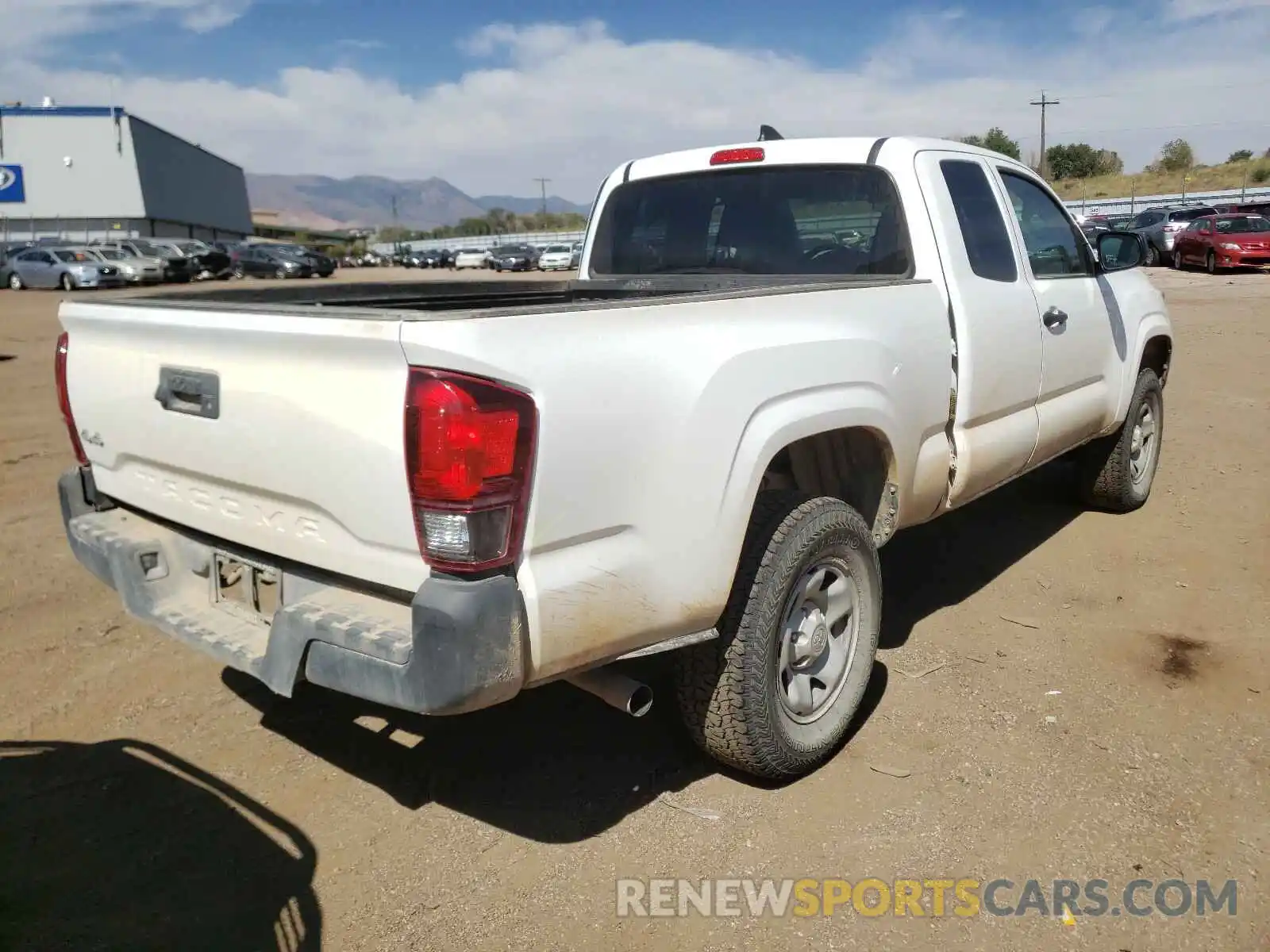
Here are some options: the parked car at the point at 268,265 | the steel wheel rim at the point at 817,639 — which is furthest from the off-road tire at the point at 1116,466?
the parked car at the point at 268,265

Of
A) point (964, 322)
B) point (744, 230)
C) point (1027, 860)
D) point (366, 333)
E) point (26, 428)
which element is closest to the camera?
point (366, 333)

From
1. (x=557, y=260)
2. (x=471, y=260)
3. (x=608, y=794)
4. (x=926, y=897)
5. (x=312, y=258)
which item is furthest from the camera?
(x=471, y=260)

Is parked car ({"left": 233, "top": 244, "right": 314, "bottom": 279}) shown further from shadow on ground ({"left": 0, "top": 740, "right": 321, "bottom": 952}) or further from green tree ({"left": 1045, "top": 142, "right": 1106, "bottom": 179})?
green tree ({"left": 1045, "top": 142, "right": 1106, "bottom": 179})

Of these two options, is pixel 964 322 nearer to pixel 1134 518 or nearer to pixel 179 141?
pixel 1134 518

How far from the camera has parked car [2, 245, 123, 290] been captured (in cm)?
3162

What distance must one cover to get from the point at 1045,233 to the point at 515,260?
148ft

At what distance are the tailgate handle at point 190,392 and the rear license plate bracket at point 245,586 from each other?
0.43 m

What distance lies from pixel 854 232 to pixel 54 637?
12.1 ft

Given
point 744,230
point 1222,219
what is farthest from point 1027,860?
point 1222,219

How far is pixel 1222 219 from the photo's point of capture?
25.7 metres

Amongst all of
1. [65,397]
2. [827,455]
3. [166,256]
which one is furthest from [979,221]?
[166,256]

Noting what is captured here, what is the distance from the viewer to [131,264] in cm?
3238

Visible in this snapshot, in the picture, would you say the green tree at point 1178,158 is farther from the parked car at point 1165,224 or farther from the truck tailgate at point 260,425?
the truck tailgate at point 260,425

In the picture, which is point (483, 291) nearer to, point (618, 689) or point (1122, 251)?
point (618, 689)
